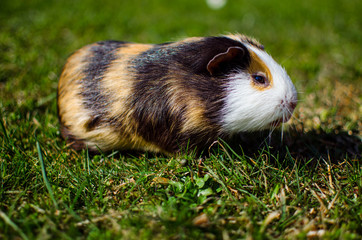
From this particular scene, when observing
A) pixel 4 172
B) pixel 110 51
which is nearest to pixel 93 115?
pixel 110 51

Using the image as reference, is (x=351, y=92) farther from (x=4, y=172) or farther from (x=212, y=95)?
(x=4, y=172)

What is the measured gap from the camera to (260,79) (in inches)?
102

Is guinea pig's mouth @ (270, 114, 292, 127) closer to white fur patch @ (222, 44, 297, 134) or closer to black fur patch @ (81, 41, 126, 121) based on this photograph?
white fur patch @ (222, 44, 297, 134)

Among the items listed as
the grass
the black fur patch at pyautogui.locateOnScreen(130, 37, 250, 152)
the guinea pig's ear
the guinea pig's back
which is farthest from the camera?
the guinea pig's back

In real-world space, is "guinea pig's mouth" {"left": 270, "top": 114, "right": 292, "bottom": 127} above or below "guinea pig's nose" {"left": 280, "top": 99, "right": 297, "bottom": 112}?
below

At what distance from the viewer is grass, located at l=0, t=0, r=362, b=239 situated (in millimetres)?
1979

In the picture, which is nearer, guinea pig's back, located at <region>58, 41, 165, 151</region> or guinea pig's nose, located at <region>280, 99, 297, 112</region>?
guinea pig's nose, located at <region>280, 99, 297, 112</region>

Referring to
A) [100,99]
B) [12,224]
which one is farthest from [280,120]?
[12,224]

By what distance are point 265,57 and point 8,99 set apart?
10.4 feet

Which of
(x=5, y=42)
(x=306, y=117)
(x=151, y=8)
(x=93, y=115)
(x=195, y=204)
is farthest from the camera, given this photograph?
(x=151, y=8)

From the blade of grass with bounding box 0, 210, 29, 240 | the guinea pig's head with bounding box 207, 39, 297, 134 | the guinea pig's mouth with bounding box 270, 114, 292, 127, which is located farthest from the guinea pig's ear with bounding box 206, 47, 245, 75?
the blade of grass with bounding box 0, 210, 29, 240

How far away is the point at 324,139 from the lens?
10.7ft

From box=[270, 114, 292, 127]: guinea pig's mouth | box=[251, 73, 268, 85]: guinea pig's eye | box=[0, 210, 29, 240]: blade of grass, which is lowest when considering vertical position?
box=[0, 210, 29, 240]: blade of grass

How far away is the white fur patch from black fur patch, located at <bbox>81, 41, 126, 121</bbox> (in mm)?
1165
